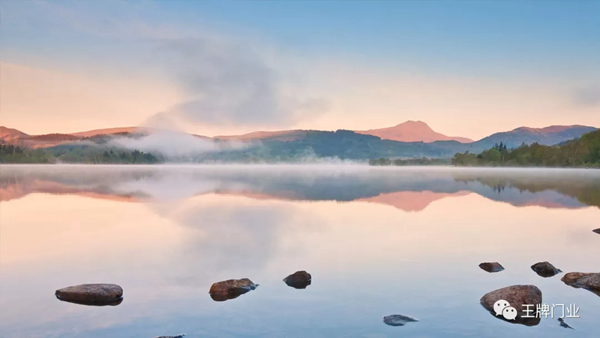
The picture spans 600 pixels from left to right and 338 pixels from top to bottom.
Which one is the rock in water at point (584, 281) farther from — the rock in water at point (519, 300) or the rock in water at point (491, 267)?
the rock in water at point (519, 300)

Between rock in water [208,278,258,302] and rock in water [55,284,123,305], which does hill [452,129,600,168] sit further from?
rock in water [55,284,123,305]

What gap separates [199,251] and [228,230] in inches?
179

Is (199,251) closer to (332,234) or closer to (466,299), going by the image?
(332,234)

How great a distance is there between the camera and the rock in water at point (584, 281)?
12.1 metres

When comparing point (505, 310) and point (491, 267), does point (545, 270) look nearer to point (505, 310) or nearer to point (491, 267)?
point (491, 267)

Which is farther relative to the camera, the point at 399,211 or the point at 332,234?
the point at 399,211

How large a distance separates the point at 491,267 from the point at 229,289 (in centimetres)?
787

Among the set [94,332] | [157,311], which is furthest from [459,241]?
[94,332]

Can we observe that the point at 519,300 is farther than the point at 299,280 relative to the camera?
No

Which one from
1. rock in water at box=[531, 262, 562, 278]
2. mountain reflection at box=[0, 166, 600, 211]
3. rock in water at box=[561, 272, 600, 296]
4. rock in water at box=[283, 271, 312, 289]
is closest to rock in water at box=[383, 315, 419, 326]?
rock in water at box=[283, 271, 312, 289]

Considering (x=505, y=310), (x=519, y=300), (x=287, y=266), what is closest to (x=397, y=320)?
(x=505, y=310)

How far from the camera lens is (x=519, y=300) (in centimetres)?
1055

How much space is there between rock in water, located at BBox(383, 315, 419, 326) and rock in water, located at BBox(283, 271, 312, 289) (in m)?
3.08

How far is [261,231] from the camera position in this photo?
846 inches
